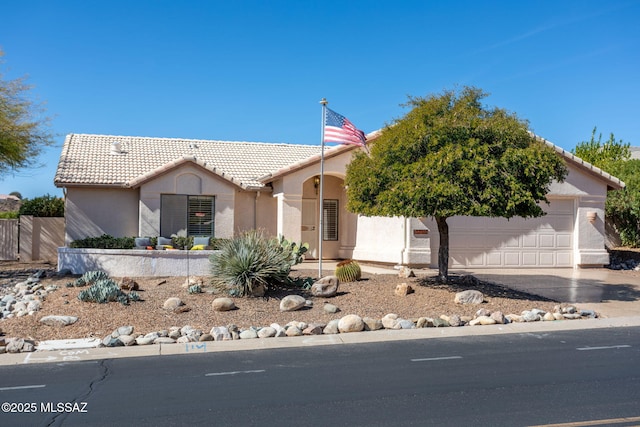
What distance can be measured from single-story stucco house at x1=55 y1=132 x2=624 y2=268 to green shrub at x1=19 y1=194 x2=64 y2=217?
9.71ft

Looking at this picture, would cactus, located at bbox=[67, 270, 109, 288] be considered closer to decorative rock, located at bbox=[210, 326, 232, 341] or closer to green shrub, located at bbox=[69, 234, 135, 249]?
green shrub, located at bbox=[69, 234, 135, 249]

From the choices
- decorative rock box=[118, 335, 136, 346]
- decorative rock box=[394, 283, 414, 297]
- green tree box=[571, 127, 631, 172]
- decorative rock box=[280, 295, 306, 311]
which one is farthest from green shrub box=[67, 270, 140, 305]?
green tree box=[571, 127, 631, 172]

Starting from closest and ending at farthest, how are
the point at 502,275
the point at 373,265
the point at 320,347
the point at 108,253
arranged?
the point at 320,347, the point at 108,253, the point at 502,275, the point at 373,265

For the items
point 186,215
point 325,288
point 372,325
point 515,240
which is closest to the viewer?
point 372,325

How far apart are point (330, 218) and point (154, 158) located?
728 centimetres

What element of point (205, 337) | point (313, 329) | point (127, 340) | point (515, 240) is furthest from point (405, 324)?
point (515, 240)

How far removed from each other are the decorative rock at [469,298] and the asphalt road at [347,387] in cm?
314

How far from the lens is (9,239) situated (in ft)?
76.9

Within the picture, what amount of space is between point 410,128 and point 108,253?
354 inches

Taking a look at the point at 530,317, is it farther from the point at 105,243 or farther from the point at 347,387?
the point at 105,243

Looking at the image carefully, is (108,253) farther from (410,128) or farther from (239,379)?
(239,379)

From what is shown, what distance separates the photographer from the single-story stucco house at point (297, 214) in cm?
2025

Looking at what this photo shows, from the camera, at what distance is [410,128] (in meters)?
14.0

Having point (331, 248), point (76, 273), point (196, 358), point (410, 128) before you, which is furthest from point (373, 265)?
point (196, 358)
